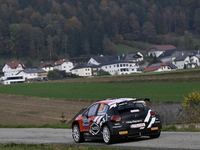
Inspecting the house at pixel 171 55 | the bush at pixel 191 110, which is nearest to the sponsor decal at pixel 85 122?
the bush at pixel 191 110

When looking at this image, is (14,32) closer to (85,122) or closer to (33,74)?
(33,74)

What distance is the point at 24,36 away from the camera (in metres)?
199

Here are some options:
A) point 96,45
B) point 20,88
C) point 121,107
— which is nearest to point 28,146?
point 121,107

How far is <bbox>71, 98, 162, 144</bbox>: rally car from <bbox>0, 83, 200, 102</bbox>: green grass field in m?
36.9

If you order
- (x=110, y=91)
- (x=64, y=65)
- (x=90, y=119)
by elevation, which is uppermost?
(x=64, y=65)

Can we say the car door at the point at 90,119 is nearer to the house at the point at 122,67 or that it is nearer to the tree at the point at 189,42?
the house at the point at 122,67

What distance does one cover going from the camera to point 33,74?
138500mm

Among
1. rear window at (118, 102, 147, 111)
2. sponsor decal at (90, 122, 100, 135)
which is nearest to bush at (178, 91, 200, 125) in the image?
rear window at (118, 102, 147, 111)

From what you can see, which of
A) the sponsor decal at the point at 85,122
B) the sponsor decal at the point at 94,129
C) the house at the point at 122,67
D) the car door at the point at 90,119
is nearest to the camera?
the sponsor decal at the point at 94,129

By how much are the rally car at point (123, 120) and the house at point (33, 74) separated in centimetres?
12292

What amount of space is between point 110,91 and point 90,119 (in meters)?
53.2

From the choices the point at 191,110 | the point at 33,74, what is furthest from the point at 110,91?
the point at 33,74

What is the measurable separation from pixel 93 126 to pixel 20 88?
69.7m

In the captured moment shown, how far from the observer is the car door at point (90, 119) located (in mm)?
13672
